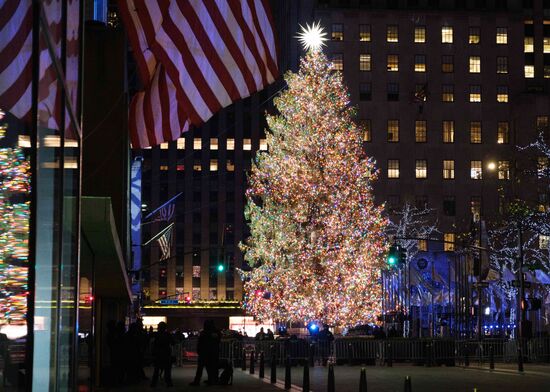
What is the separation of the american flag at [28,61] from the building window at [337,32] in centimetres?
9071

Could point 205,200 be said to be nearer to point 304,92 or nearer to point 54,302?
point 304,92

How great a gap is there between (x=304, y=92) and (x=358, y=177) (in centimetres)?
593

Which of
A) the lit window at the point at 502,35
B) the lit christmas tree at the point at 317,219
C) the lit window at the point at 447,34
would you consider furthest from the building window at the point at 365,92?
the lit christmas tree at the point at 317,219

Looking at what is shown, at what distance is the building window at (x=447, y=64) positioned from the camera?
99.2m

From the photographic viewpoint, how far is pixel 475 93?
99188 millimetres

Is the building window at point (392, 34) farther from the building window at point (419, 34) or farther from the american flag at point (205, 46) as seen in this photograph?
the american flag at point (205, 46)

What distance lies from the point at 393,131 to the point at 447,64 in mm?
8828

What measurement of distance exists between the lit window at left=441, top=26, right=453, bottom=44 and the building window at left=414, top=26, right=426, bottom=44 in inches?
76.0

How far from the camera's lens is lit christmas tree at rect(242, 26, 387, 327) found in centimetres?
5519

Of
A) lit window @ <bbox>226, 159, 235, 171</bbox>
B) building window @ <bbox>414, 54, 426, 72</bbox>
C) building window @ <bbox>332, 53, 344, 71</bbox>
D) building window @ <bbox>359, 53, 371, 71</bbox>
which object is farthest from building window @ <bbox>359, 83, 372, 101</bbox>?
lit window @ <bbox>226, 159, 235, 171</bbox>

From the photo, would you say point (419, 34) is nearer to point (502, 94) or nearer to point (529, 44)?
point (502, 94)

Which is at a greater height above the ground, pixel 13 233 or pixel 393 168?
pixel 393 168

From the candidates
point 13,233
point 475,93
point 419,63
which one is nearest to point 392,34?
point 419,63

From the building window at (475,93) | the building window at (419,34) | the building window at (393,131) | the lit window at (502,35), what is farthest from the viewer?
the lit window at (502,35)
